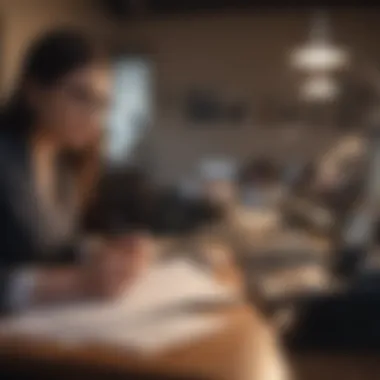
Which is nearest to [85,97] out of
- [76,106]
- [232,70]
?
[76,106]

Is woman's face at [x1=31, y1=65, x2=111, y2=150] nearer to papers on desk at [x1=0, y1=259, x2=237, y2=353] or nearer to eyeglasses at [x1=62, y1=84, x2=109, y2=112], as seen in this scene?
eyeglasses at [x1=62, y1=84, x2=109, y2=112]

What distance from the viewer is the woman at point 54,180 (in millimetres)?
580

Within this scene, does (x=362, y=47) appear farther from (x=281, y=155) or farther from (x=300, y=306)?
(x=300, y=306)

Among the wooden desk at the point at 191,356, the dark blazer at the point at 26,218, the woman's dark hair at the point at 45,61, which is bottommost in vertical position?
the wooden desk at the point at 191,356

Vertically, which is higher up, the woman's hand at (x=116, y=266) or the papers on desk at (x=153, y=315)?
the woman's hand at (x=116, y=266)

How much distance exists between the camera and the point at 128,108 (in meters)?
0.58

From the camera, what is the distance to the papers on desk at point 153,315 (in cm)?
58

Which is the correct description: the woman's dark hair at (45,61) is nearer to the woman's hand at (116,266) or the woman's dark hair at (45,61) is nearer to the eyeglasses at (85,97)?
the eyeglasses at (85,97)

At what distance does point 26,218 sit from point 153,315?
12 centimetres

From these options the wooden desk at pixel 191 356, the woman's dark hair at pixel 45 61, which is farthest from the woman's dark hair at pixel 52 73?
the wooden desk at pixel 191 356

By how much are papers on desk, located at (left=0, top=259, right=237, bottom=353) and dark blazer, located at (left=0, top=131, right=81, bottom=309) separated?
0.04 metres

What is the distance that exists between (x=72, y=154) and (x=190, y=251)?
12cm

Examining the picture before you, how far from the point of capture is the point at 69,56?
581 mm

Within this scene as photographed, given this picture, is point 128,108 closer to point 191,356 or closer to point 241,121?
point 241,121
